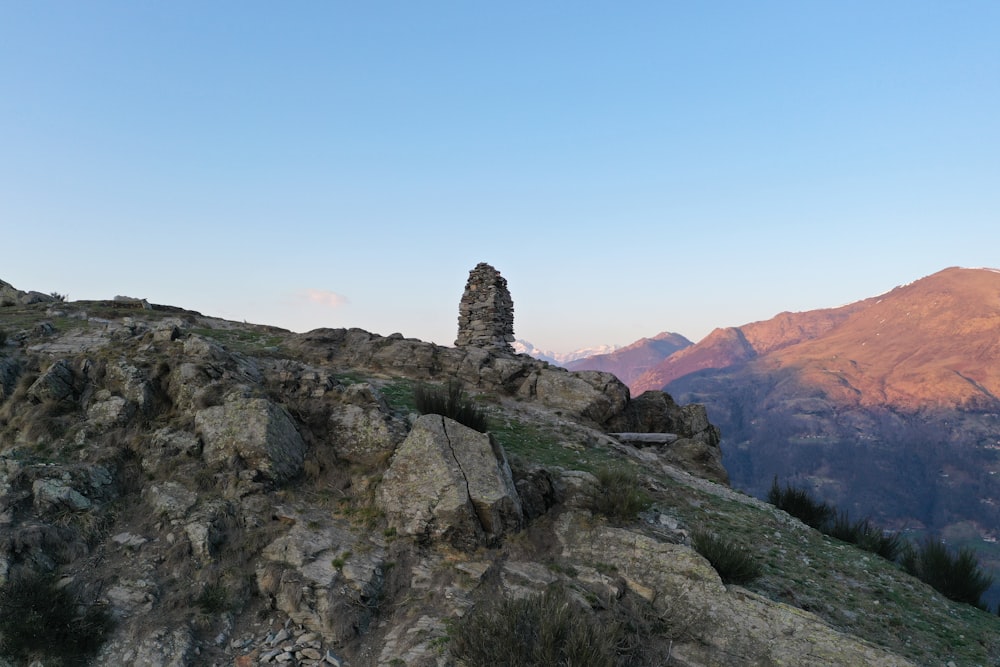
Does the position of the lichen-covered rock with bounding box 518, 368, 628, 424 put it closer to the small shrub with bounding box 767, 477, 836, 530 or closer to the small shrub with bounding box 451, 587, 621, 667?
the small shrub with bounding box 767, 477, 836, 530

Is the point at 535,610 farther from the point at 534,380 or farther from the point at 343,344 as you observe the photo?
the point at 343,344

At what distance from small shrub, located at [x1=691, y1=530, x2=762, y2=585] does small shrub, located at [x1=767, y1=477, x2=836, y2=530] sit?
7140mm

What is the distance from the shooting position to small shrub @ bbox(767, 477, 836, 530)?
13.9 metres

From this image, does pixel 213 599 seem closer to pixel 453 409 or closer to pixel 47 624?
pixel 47 624

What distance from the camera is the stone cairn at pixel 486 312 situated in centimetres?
2433

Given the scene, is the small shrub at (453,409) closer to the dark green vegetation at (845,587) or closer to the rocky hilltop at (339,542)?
the rocky hilltop at (339,542)

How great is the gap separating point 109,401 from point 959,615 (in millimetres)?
16756

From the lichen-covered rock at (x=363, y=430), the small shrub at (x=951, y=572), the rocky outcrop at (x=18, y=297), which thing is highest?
the rocky outcrop at (x=18, y=297)

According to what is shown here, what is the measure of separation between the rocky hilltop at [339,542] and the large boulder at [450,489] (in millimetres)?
36

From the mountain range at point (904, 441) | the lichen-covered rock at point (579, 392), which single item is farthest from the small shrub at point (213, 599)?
the mountain range at point (904, 441)

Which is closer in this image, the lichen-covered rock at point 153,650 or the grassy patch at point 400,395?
the lichen-covered rock at point 153,650

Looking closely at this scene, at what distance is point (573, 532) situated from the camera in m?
8.57

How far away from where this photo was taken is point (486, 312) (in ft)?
81.3

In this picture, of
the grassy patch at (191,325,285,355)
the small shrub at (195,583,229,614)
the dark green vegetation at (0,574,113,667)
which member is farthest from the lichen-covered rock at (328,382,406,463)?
the grassy patch at (191,325,285,355)
